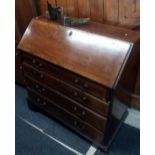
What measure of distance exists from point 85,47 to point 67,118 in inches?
25.4

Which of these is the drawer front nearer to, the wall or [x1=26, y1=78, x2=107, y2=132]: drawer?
[x1=26, y1=78, x2=107, y2=132]: drawer

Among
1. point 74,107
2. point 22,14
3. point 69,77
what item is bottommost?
point 74,107

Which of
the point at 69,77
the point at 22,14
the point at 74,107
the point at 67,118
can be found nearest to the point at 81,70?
the point at 69,77

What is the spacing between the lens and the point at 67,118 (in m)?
1.77

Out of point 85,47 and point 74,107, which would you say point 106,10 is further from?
point 74,107

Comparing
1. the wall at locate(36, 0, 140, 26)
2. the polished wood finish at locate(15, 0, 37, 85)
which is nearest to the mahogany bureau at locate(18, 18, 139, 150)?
the wall at locate(36, 0, 140, 26)

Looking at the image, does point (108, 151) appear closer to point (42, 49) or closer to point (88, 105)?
point (88, 105)

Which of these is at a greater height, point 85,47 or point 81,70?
point 85,47

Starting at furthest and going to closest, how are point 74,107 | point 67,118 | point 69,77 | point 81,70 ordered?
point 67,118 → point 74,107 → point 69,77 → point 81,70

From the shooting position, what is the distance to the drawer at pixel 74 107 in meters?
1.51

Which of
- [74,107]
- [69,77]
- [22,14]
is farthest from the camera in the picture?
[22,14]

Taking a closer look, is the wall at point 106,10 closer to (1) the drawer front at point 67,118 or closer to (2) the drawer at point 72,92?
(2) the drawer at point 72,92

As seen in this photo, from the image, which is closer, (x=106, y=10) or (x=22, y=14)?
(x=106, y=10)

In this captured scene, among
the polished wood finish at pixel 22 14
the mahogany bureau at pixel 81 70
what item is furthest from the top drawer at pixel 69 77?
the polished wood finish at pixel 22 14
